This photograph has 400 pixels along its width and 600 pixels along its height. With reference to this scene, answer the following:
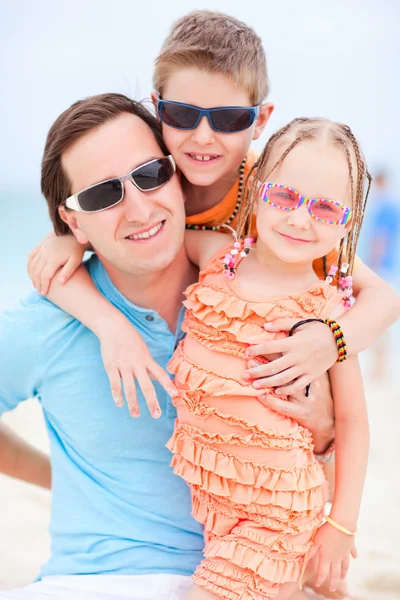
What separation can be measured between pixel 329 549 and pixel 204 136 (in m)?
1.82

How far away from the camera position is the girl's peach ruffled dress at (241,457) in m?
2.29

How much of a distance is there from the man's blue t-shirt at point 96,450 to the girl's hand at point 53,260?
11cm

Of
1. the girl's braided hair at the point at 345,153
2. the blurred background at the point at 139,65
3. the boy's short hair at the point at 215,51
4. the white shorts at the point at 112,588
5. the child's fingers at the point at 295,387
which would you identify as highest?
the blurred background at the point at 139,65

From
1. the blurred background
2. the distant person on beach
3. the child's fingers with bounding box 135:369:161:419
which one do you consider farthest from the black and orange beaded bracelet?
the blurred background

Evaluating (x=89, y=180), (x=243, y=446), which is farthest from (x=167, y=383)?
(x=89, y=180)

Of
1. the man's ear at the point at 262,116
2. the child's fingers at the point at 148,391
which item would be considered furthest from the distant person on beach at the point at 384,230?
the child's fingers at the point at 148,391

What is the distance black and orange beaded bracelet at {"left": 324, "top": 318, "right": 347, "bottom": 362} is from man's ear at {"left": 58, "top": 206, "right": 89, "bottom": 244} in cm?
119

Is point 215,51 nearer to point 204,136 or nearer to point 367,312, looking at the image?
point 204,136

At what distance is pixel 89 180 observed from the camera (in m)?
2.71

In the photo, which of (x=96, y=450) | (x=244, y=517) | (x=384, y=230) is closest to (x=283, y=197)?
(x=244, y=517)

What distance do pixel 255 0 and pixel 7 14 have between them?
51.9 ft

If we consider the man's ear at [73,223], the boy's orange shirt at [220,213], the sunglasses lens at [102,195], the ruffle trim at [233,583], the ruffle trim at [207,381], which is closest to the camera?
the ruffle trim at [233,583]

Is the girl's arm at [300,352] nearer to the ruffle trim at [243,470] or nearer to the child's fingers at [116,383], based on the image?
the ruffle trim at [243,470]

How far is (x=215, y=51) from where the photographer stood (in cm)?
273
